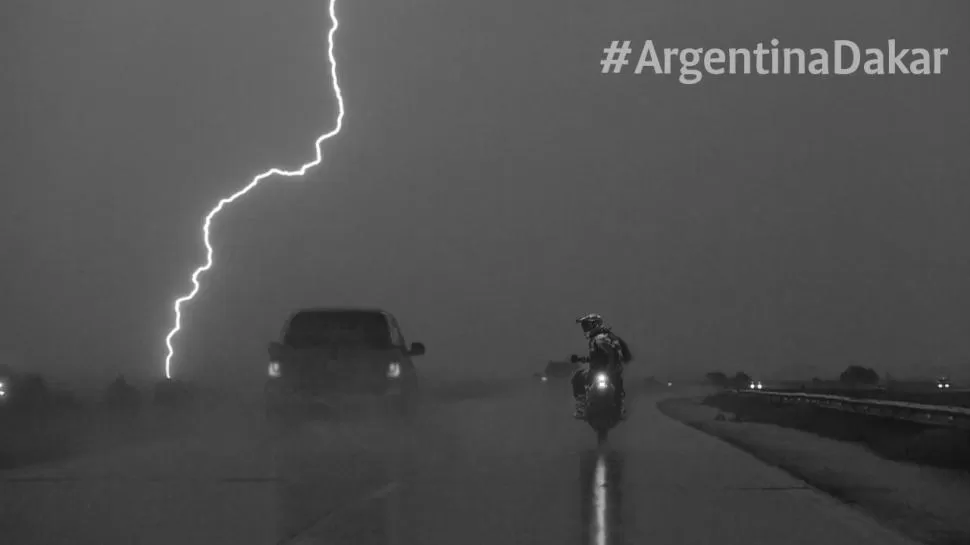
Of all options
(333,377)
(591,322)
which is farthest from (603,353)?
(333,377)

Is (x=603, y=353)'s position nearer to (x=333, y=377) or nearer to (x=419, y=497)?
(x=333, y=377)

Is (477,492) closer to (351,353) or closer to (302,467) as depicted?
(302,467)

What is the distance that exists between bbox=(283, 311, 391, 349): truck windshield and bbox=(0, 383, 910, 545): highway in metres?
3.37

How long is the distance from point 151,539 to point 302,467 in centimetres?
628

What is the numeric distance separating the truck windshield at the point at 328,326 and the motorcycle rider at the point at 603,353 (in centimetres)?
489

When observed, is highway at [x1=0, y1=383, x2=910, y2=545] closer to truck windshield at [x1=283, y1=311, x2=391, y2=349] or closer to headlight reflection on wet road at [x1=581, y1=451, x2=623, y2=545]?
headlight reflection on wet road at [x1=581, y1=451, x2=623, y2=545]

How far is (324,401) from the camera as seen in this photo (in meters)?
22.0

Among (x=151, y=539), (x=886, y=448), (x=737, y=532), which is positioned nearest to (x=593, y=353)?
(x=886, y=448)

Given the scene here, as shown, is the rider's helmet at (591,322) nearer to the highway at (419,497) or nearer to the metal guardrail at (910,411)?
the highway at (419,497)

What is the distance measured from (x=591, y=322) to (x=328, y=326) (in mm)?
5881

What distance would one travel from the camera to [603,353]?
19312 mm

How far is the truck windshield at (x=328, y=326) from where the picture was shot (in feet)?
78.1

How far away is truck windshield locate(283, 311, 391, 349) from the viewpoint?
78.1 ft

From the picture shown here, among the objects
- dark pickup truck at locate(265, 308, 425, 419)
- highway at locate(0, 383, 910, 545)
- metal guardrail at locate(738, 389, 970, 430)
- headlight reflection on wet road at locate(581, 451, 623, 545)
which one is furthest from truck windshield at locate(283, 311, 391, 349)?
metal guardrail at locate(738, 389, 970, 430)
